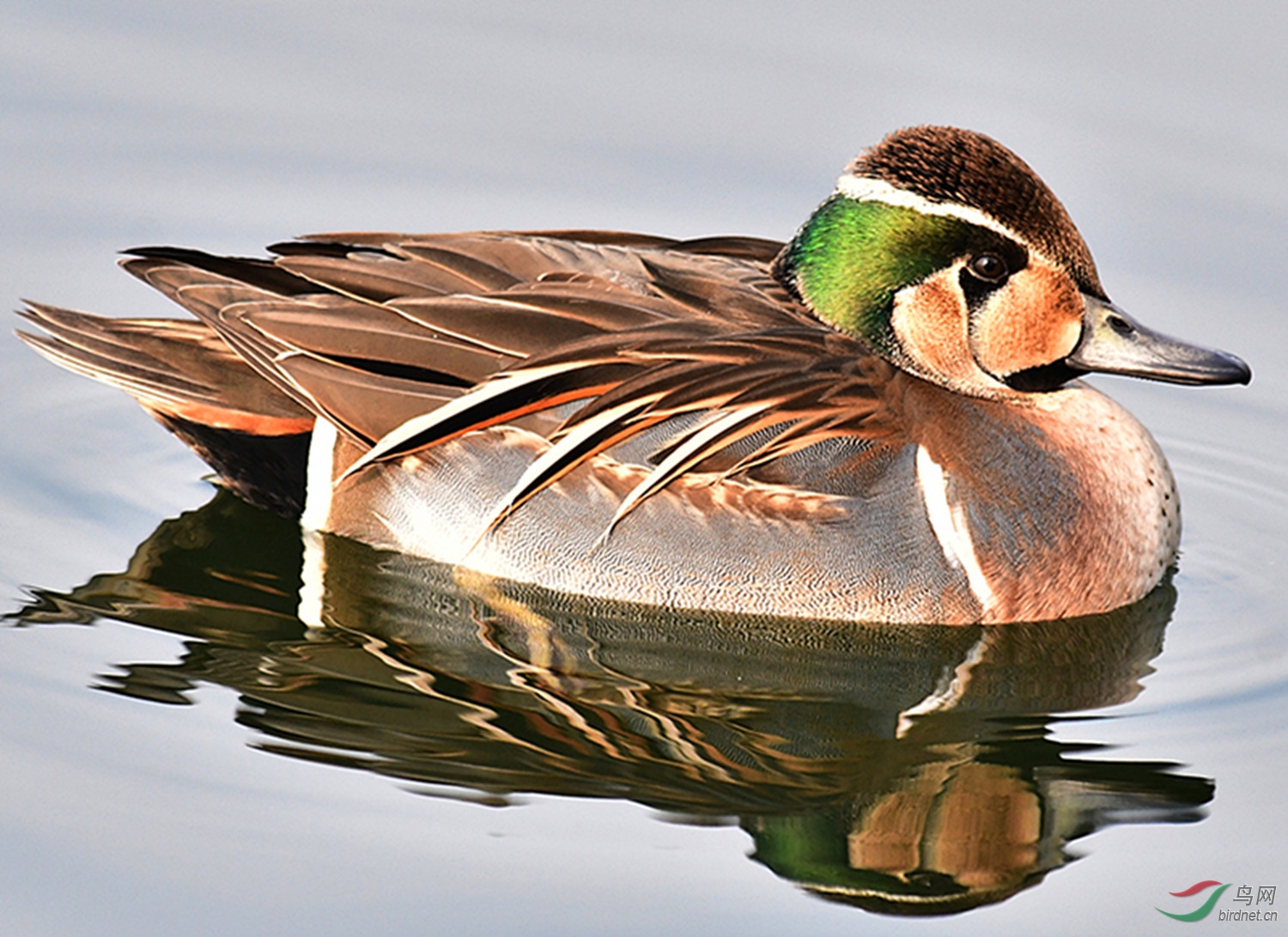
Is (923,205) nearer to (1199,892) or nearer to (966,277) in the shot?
(966,277)

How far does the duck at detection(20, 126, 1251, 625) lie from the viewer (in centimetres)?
697

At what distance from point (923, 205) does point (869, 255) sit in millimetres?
248

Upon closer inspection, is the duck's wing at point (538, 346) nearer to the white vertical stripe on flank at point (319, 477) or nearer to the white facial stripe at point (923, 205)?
the white vertical stripe on flank at point (319, 477)

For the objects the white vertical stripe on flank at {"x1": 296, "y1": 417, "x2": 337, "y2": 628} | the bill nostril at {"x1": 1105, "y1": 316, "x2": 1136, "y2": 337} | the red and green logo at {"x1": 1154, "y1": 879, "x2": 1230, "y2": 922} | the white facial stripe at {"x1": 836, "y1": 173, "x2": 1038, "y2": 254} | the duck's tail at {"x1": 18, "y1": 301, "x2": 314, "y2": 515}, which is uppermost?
the white facial stripe at {"x1": 836, "y1": 173, "x2": 1038, "y2": 254}

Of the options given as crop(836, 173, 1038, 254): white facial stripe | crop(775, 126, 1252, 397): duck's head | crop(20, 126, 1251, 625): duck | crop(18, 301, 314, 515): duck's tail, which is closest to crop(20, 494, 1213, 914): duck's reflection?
crop(20, 126, 1251, 625): duck

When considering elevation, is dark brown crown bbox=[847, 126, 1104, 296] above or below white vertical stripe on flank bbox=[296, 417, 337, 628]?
above

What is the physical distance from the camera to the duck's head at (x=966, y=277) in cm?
709

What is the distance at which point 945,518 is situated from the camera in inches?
276

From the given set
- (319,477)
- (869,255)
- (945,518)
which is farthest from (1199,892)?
(319,477)

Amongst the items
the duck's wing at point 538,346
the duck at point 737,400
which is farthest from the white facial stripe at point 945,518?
the duck's wing at point 538,346

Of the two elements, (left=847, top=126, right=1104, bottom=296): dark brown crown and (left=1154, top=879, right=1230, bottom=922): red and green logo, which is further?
(left=847, top=126, right=1104, bottom=296): dark brown crown

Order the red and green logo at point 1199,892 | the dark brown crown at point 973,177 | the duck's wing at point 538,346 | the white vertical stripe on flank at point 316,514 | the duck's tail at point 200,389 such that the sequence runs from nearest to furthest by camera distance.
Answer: the red and green logo at point 1199,892
the duck's wing at point 538,346
the dark brown crown at point 973,177
the white vertical stripe on flank at point 316,514
the duck's tail at point 200,389

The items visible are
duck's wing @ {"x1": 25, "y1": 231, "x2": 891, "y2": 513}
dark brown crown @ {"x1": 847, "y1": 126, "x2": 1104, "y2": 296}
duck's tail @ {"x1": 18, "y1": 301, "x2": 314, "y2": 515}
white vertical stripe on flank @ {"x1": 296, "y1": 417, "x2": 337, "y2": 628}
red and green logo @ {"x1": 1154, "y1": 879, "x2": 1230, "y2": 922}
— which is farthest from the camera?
duck's tail @ {"x1": 18, "y1": 301, "x2": 314, "y2": 515}

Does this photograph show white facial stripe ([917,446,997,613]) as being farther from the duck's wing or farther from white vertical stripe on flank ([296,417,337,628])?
white vertical stripe on flank ([296,417,337,628])
